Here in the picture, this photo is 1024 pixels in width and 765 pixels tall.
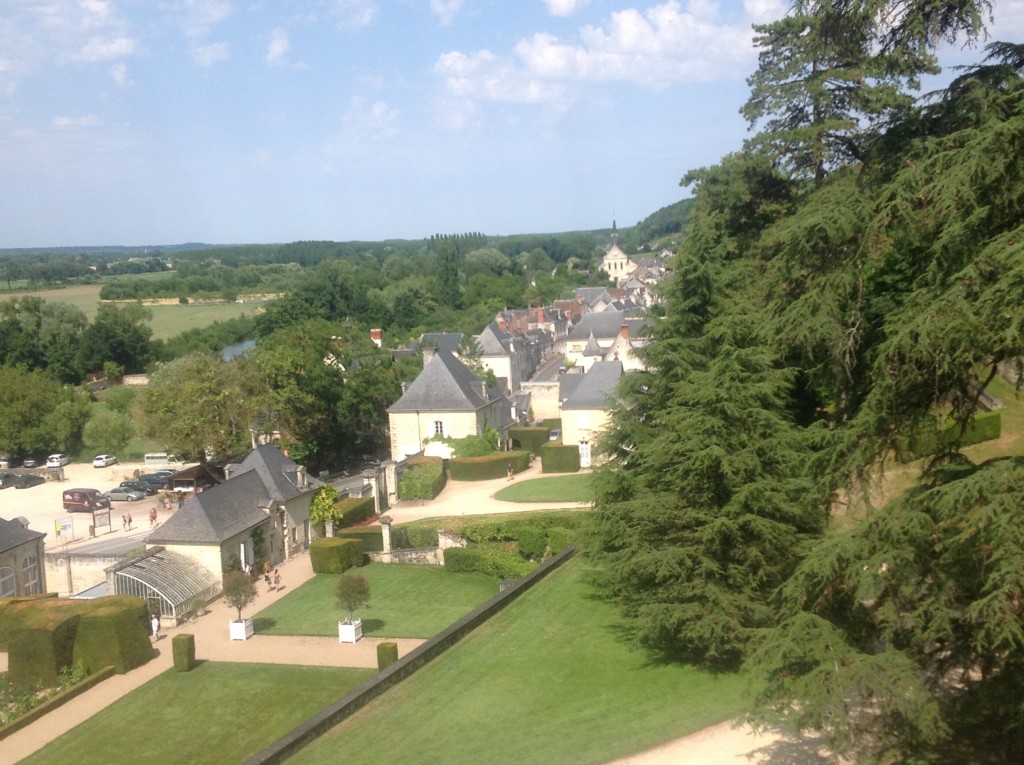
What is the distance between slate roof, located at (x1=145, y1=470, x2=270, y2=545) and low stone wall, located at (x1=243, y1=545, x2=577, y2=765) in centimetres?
936

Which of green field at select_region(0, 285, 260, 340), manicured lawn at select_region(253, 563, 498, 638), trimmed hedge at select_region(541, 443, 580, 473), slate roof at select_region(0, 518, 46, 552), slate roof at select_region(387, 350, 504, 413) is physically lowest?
manicured lawn at select_region(253, 563, 498, 638)

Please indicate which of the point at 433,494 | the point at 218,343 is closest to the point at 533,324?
the point at 218,343

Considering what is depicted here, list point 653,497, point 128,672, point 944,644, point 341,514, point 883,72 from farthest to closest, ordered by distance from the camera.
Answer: point 341,514, point 128,672, point 883,72, point 653,497, point 944,644

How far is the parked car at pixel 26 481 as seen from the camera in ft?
140

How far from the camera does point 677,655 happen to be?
15703 mm

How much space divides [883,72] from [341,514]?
68.8ft

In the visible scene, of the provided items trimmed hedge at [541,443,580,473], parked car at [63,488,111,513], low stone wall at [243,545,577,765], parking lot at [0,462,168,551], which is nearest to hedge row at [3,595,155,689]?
low stone wall at [243,545,577,765]

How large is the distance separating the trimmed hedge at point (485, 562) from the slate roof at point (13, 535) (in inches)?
465

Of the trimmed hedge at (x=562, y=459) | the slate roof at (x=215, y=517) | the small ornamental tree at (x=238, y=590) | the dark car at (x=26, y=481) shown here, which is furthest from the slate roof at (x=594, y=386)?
the dark car at (x=26, y=481)

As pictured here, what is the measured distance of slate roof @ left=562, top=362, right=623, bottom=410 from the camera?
127 ft

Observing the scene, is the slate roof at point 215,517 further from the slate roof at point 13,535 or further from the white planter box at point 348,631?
the white planter box at point 348,631

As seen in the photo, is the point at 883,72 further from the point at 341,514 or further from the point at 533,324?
the point at 533,324

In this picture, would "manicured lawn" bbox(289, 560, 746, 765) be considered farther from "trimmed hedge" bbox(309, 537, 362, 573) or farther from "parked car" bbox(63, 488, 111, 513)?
"parked car" bbox(63, 488, 111, 513)

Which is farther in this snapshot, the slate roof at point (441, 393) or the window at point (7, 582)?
the slate roof at point (441, 393)
